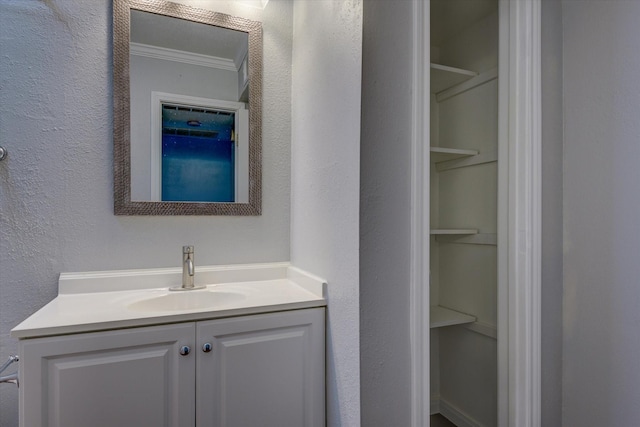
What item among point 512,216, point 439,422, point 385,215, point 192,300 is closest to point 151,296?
point 192,300

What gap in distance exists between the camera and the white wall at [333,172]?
1.12 m

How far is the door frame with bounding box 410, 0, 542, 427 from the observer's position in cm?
110

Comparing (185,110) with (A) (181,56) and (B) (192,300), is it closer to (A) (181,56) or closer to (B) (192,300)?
(A) (181,56)

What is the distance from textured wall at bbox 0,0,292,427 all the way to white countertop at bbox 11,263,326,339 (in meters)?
0.07

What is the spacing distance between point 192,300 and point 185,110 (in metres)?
0.82

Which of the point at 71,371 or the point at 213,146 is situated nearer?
the point at 71,371

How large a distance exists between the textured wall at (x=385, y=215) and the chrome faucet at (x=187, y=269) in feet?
2.48

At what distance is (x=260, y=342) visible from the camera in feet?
3.99

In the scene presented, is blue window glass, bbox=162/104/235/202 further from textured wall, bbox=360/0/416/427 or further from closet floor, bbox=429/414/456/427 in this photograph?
closet floor, bbox=429/414/456/427

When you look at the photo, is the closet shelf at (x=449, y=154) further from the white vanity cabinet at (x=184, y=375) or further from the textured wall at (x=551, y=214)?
the white vanity cabinet at (x=184, y=375)

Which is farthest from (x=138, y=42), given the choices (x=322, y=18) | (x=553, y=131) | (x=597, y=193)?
(x=597, y=193)

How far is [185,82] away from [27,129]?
2.04 ft

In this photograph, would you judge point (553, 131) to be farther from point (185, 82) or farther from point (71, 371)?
point (71, 371)

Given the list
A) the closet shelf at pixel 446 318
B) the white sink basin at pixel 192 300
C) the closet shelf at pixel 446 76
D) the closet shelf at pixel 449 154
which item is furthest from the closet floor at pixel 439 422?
the closet shelf at pixel 446 76
